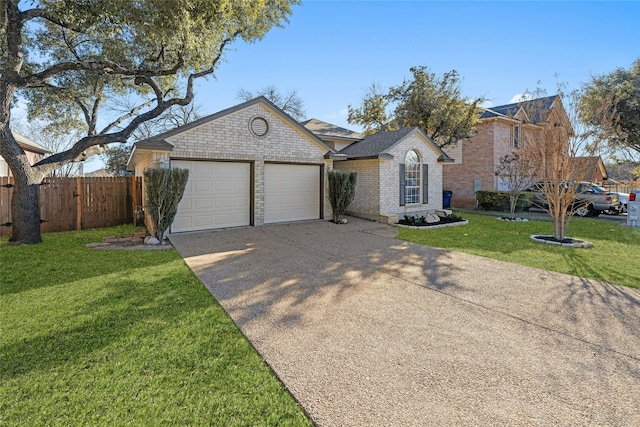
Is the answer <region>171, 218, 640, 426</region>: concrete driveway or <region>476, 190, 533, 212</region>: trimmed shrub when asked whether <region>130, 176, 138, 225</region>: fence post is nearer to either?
<region>171, 218, 640, 426</region>: concrete driveway

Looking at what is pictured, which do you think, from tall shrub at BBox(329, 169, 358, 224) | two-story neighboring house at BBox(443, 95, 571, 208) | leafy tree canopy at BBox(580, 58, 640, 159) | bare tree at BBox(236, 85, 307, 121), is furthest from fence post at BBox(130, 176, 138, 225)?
leafy tree canopy at BBox(580, 58, 640, 159)

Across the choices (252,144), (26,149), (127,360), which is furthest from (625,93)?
(26,149)

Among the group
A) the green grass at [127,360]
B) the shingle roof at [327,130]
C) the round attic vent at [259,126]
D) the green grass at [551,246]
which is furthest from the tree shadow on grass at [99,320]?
the shingle roof at [327,130]

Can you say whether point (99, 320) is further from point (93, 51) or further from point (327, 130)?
point (327, 130)

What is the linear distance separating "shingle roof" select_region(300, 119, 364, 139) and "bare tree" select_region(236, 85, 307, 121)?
1131 cm

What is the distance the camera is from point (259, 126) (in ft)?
36.6

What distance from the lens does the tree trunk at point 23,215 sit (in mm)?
8711

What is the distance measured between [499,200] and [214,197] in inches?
625

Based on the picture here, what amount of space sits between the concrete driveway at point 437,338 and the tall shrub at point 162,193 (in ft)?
8.49

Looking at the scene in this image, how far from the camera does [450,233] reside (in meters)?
11.0

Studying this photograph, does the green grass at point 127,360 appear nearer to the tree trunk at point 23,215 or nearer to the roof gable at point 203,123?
the tree trunk at point 23,215

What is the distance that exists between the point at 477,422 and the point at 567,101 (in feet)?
35.4

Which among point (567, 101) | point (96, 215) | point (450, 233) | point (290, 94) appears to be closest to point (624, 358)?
point (450, 233)

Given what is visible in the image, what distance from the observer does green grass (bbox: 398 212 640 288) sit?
653 cm
